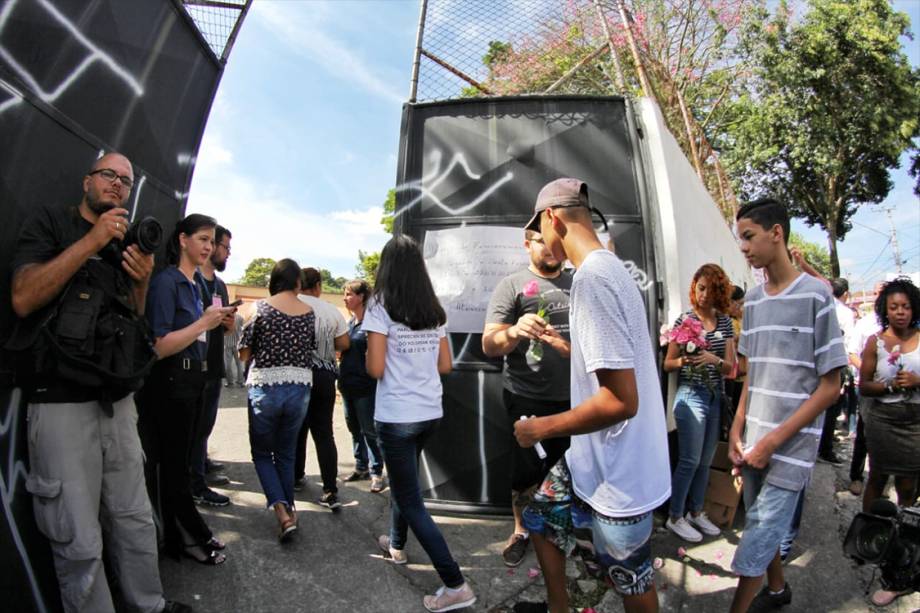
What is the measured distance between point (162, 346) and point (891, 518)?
329 centimetres

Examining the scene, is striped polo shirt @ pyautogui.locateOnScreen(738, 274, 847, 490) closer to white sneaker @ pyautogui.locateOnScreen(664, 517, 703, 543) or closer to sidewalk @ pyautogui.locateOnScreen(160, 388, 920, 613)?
sidewalk @ pyautogui.locateOnScreen(160, 388, 920, 613)

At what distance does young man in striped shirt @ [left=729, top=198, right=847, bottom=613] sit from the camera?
222cm

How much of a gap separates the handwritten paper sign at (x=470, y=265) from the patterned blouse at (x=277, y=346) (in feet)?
3.42

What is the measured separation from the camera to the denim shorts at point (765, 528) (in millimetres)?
2283

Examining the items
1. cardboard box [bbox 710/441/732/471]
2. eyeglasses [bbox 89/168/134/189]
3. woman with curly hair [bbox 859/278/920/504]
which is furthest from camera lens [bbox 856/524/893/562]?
eyeglasses [bbox 89/168/134/189]

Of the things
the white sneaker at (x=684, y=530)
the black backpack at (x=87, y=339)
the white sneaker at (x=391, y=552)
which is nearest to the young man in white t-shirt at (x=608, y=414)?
the white sneaker at (x=391, y=552)

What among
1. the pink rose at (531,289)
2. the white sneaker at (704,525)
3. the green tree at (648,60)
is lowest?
the white sneaker at (704,525)

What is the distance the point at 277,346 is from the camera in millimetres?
3178

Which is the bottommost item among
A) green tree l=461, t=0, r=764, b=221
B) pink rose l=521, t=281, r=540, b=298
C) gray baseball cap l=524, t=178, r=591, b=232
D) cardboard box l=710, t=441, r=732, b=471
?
cardboard box l=710, t=441, r=732, b=471

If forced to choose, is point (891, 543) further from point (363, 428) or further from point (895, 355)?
point (363, 428)

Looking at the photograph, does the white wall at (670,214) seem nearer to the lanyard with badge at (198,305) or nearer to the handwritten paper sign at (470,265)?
the handwritten paper sign at (470,265)

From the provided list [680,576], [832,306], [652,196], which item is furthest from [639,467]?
[652,196]

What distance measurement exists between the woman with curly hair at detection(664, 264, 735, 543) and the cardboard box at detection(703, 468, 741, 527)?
0.11 metres

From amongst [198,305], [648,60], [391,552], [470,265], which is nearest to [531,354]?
[470,265]
